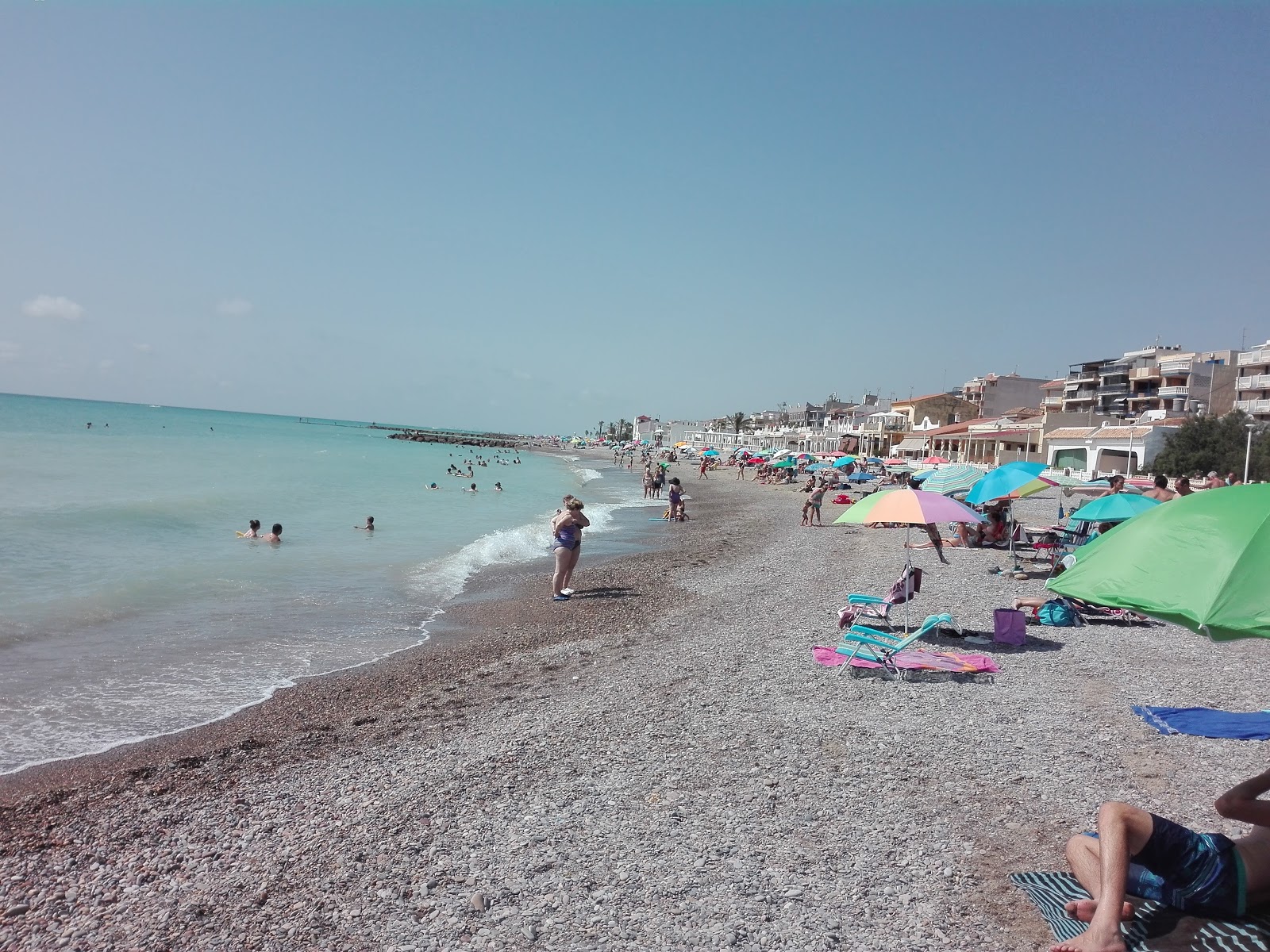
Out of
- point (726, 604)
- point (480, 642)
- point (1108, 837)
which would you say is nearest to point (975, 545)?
point (726, 604)

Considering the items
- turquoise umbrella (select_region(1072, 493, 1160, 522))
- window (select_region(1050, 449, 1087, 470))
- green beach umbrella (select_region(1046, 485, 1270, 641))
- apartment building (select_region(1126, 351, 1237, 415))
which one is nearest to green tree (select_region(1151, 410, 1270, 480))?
window (select_region(1050, 449, 1087, 470))

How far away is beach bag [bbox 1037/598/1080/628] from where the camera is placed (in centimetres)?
968

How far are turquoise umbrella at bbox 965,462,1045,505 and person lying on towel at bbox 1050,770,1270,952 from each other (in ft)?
32.5

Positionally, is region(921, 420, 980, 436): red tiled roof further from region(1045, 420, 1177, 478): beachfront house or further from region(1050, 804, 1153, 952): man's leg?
region(1050, 804, 1153, 952): man's leg

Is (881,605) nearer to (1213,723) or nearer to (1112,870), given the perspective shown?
(1213,723)

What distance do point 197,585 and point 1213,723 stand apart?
1458 centimetres

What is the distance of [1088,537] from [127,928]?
1447 centimetres

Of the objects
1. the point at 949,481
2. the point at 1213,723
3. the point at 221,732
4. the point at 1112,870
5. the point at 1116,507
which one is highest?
the point at 949,481

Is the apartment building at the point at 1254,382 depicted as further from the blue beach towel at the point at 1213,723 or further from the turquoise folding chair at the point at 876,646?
the blue beach towel at the point at 1213,723

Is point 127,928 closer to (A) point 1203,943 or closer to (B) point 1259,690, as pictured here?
(A) point 1203,943

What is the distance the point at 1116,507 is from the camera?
11.8 meters

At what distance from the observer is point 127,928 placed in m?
4.12

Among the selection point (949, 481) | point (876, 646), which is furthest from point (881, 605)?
point (949, 481)

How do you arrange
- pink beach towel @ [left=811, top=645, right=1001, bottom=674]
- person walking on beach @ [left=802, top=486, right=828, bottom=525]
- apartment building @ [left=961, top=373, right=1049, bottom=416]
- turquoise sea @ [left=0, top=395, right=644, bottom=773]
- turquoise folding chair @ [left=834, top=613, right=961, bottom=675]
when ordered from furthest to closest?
apartment building @ [left=961, top=373, right=1049, bottom=416] → person walking on beach @ [left=802, top=486, right=828, bottom=525] → turquoise sea @ [left=0, top=395, right=644, bottom=773] → turquoise folding chair @ [left=834, top=613, right=961, bottom=675] → pink beach towel @ [left=811, top=645, right=1001, bottom=674]
